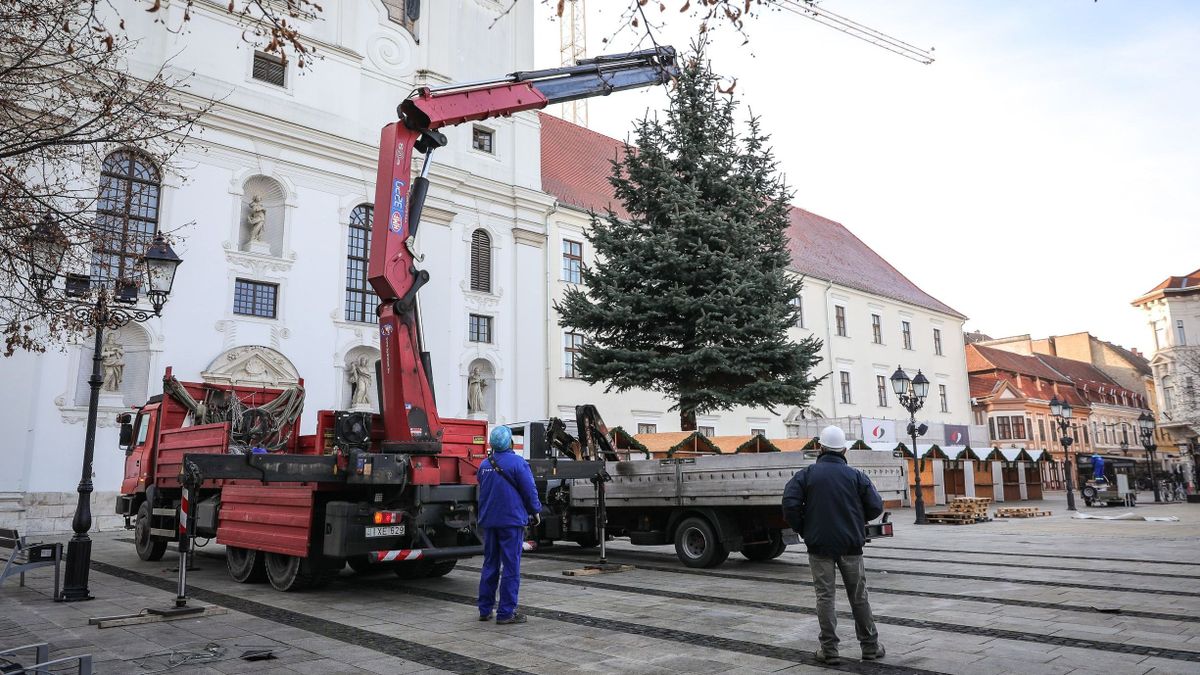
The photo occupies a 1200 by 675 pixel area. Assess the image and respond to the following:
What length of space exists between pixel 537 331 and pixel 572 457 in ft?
62.5

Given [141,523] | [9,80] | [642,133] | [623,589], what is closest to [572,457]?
[623,589]

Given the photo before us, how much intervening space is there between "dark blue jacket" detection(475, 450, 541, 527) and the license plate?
1671 millimetres

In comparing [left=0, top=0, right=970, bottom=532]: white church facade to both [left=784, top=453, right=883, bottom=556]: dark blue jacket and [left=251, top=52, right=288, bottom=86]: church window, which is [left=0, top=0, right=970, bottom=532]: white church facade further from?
[left=784, top=453, right=883, bottom=556]: dark blue jacket

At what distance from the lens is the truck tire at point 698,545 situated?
11.6 m

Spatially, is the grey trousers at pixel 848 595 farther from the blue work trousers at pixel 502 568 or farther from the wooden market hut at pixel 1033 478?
the wooden market hut at pixel 1033 478

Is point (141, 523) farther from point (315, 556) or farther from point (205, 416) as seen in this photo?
point (315, 556)

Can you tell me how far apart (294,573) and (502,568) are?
341cm

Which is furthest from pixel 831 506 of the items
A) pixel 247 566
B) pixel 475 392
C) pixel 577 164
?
pixel 577 164

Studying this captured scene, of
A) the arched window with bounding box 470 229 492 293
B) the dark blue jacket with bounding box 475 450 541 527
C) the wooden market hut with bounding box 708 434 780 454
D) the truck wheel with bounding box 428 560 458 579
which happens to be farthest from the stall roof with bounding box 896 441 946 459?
the dark blue jacket with bounding box 475 450 541 527

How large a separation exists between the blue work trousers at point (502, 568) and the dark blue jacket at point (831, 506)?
2753 mm

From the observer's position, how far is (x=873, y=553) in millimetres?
14078

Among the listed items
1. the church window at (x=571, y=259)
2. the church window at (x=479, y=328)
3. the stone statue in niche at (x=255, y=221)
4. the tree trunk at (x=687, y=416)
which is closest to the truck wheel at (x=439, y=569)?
the tree trunk at (x=687, y=416)

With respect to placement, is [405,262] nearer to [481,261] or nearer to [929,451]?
[481,261]

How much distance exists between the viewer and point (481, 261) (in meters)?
32.0
